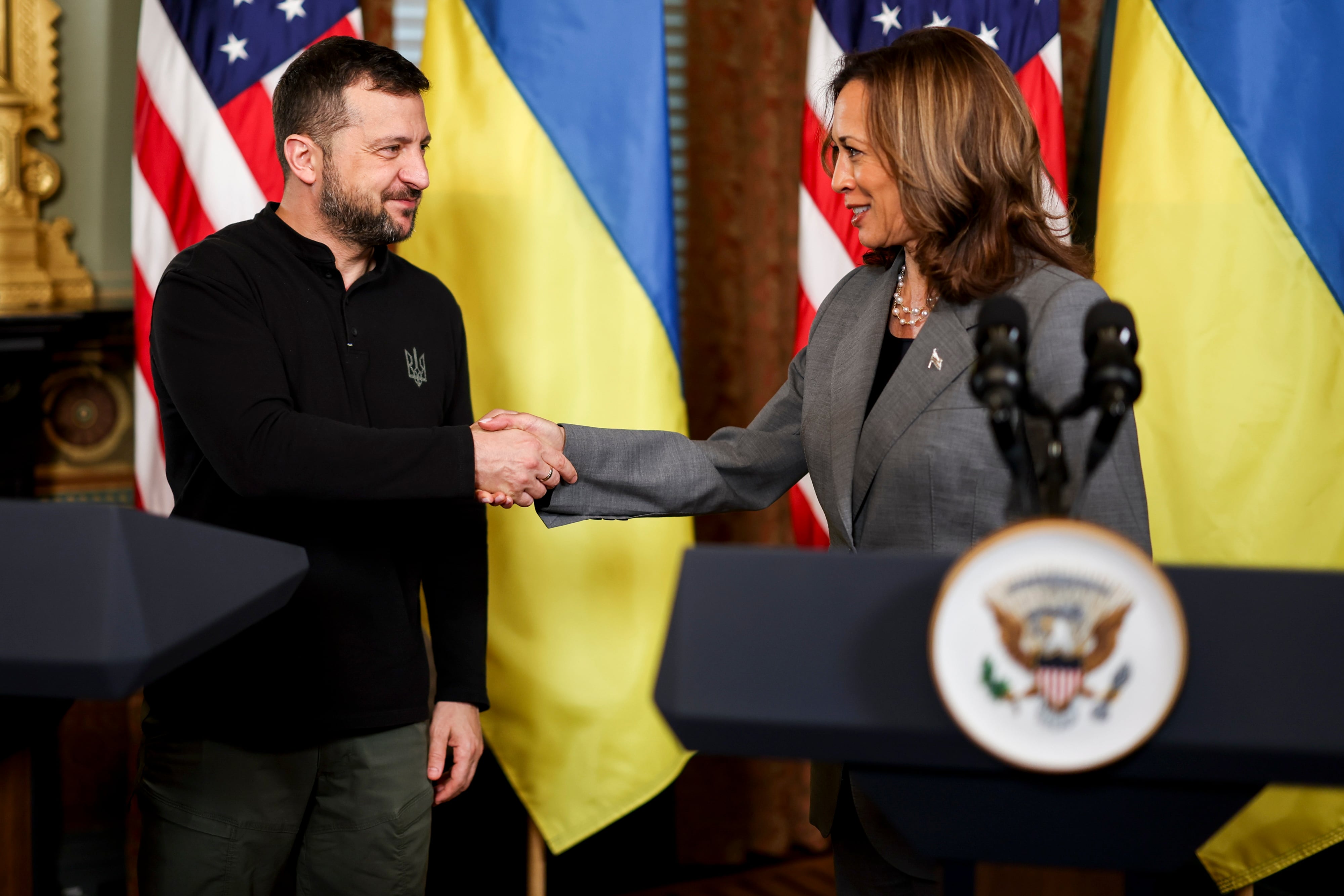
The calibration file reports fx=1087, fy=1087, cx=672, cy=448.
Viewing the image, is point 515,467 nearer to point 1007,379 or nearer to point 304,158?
point 304,158

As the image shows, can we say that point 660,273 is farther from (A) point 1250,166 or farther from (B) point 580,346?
(A) point 1250,166

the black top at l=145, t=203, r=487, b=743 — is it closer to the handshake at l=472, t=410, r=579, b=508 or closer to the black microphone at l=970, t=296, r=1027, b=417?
the handshake at l=472, t=410, r=579, b=508

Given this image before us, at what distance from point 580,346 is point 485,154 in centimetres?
43

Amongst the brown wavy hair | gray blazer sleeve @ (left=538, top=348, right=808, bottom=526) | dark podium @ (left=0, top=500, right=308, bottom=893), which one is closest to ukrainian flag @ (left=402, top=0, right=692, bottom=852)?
gray blazer sleeve @ (left=538, top=348, right=808, bottom=526)

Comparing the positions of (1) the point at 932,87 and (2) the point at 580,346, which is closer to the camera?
(1) the point at 932,87

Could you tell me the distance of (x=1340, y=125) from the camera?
6.88 feet

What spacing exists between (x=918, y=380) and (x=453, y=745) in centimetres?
95

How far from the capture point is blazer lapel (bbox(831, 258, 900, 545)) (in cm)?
143

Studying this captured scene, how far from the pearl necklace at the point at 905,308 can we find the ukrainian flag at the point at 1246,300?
33.9 inches

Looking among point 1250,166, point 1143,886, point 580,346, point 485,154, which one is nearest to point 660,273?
point 580,346

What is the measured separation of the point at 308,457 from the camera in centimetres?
143

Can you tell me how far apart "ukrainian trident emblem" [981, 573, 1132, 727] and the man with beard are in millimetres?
945

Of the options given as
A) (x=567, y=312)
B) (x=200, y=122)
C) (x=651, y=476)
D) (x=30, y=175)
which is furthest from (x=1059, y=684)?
(x=30, y=175)

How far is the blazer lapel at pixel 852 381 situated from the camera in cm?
143
